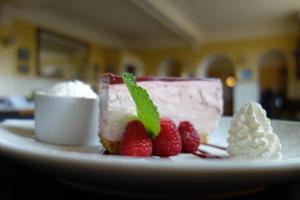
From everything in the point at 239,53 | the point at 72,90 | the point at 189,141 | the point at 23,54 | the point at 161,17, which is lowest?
the point at 189,141

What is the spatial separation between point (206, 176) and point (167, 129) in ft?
1.00

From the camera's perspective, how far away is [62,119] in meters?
0.68

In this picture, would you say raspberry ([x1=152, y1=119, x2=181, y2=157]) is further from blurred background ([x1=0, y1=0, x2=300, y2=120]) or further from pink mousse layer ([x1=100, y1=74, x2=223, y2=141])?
blurred background ([x1=0, y1=0, x2=300, y2=120])

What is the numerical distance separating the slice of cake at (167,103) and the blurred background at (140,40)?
2.64 metres

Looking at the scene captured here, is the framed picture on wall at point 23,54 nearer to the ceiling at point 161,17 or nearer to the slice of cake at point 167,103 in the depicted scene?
the ceiling at point 161,17

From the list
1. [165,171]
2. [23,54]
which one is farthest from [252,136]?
[23,54]

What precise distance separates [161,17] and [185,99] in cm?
379

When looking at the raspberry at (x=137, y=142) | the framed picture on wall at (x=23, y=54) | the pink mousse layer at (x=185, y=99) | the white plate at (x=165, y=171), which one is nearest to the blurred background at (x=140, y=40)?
the framed picture on wall at (x=23, y=54)

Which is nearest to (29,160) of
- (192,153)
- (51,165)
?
(51,165)

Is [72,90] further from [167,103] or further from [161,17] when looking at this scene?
[161,17]

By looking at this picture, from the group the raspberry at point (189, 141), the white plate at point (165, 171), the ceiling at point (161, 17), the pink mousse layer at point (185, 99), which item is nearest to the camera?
the white plate at point (165, 171)

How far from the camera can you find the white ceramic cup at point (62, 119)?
67 centimetres

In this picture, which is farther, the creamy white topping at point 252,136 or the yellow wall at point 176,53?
the yellow wall at point 176,53

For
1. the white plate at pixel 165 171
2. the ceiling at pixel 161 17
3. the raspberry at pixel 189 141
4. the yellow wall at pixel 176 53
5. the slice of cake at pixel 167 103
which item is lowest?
the raspberry at pixel 189 141
